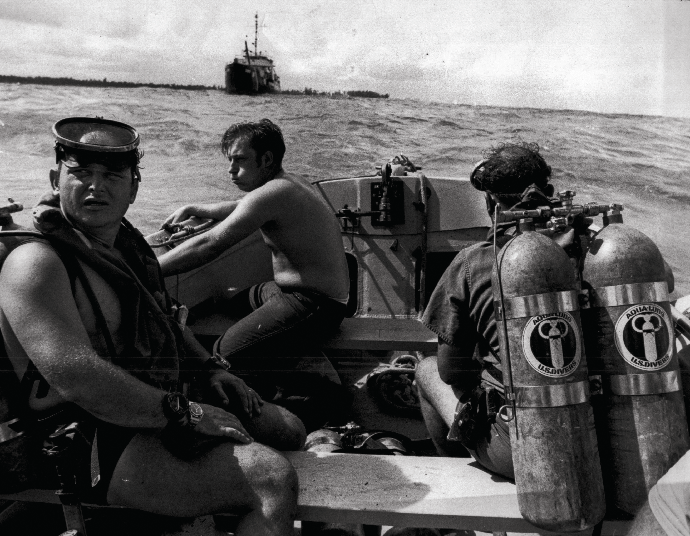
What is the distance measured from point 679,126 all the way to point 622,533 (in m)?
11.2

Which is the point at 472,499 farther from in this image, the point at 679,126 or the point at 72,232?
the point at 679,126

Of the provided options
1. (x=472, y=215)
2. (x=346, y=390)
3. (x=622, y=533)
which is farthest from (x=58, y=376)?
(x=472, y=215)

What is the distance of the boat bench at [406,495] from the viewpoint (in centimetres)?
242

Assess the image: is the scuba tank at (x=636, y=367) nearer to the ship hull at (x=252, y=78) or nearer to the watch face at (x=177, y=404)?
the watch face at (x=177, y=404)

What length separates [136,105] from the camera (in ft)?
42.1

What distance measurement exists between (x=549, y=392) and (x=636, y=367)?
0.30 metres

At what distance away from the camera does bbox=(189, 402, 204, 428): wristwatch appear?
230 cm

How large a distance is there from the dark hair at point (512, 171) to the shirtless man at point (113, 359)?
1.29 m

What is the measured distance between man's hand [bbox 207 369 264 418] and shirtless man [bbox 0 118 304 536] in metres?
0.32

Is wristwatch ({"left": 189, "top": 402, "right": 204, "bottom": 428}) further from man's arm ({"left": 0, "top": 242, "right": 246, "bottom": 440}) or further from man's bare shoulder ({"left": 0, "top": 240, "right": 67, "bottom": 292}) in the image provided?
man's bare shoulder ({"left": 0, "top": 240, "right": 67, "bottom": 292})

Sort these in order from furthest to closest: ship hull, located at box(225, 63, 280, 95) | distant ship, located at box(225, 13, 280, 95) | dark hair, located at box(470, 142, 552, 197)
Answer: ship hull, located at box(225, 63, 280, 95)
distant ship, located at box(225, 13, 280, 95)
dark hair, located at box(470, 142, 552, 197)

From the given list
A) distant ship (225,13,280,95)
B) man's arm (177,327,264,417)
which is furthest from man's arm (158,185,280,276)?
distant ship (225,13,280,95)

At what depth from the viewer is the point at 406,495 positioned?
253cm

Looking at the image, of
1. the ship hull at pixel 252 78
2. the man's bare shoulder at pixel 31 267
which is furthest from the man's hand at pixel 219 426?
the ship hull at pixel 252 78
